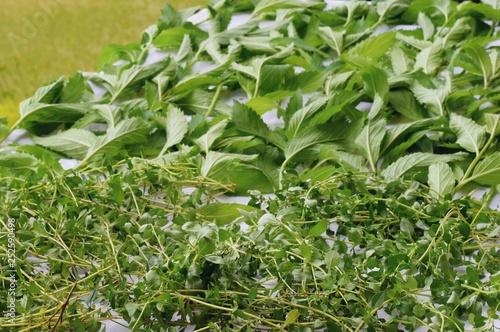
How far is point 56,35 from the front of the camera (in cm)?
233

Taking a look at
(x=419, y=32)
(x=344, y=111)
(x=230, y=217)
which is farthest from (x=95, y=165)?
(x=419, y=32)

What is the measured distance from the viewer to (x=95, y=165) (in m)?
1.04

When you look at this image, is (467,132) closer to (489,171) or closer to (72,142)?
(489,171)

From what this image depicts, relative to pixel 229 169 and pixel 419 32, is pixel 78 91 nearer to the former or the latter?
pixel 229 169

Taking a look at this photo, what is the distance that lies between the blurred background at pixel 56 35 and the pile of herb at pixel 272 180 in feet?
1.77

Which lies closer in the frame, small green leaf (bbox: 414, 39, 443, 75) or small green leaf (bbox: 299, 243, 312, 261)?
small green leaf (bbox: 299, 243, 312, 261)

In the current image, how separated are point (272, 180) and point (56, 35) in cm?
155

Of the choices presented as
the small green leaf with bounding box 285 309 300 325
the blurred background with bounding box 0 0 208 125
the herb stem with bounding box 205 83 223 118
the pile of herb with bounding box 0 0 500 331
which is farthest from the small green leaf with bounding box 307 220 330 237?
the blurred background with bounding box 0 0 208 125

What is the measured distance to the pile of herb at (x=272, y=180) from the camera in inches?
27.6

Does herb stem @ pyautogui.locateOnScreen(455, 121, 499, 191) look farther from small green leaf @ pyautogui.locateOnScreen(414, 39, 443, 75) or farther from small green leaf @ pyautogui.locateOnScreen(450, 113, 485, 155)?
small green leaf @ pyautogui.locateOnScreen(414, 39, 443, 75)

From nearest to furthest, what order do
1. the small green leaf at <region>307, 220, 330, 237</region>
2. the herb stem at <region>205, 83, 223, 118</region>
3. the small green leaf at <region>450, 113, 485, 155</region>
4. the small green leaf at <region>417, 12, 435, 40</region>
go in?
the small green leaf at <region>307, 220, 330, 237</region> < the small green leaf at <region>450, 113, 485, 155</region> < the herb stem at <region>205, 83, 223, 118</region> < the small green leaf at <region>417, 12, 435, 40</region>

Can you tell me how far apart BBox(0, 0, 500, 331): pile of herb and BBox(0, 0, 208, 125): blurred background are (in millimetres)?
540

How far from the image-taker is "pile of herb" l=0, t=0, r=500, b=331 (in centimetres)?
70

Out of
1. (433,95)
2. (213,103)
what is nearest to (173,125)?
(213,103)
